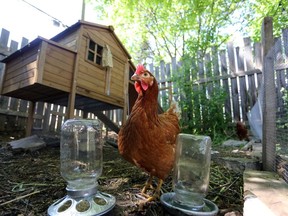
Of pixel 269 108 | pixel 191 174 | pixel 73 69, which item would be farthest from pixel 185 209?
pixel 73 69

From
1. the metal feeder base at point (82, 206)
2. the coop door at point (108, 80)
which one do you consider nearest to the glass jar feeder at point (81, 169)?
the metal feeder base at point (82, 206)

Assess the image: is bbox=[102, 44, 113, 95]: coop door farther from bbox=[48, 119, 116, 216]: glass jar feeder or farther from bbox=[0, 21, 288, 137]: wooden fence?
bbox=[48, 119, 116, 216]: glass jar feeder

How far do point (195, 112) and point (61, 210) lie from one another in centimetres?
477

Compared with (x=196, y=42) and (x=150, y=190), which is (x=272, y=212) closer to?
(x=150, y=190)

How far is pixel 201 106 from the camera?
17.9ft

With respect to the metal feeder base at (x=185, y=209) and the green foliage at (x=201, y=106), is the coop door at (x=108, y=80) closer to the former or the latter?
the green foliage at (x=201, y=106)

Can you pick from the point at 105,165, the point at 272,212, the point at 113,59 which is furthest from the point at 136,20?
the point at 272,212

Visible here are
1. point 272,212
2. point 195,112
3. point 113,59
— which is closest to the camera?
point 272,212

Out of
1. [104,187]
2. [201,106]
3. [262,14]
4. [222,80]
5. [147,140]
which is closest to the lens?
[147,140]

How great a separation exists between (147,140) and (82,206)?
0.60 metres

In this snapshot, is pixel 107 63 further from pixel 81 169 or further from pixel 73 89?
pixel 81 169

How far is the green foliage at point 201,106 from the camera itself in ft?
16.9

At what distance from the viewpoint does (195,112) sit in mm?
5488

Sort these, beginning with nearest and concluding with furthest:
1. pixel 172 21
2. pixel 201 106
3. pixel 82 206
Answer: pixel 82 206 → pixel 201 106 → pixel 172 21
